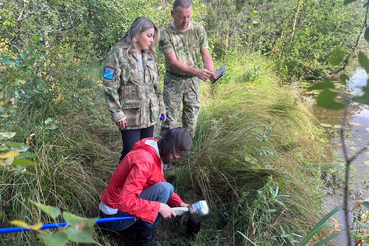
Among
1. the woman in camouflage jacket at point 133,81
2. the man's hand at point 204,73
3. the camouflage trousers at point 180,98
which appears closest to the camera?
the woman in camouflage jacket at point 133,81

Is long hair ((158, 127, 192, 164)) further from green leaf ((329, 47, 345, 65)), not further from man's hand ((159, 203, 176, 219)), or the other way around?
green leaf ((329, 47, 345, 65))

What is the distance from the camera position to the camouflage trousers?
309 cm

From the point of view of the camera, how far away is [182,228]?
2359 millimetres

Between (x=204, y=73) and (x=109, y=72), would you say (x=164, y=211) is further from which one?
(x=204, y=73)

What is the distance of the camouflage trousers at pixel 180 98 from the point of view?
3094 millimetres

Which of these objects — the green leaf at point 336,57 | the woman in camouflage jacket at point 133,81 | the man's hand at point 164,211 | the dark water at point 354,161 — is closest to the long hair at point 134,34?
the woman in camouflage jacket at point 133,81

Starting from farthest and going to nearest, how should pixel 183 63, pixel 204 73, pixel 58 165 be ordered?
1. pixel 183 63
2. pixel 204 73
3. pixel 58 165

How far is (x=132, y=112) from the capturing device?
244 cm

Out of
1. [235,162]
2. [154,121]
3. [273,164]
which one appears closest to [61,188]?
[154,121]

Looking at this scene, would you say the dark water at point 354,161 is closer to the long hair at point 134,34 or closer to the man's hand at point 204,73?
the man's hand at point 204,73

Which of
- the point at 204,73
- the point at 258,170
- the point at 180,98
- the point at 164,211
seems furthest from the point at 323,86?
the point at 180,98

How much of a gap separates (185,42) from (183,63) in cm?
22

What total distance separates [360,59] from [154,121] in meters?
2.07

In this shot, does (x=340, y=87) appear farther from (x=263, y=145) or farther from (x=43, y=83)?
(x=43, y=83)
